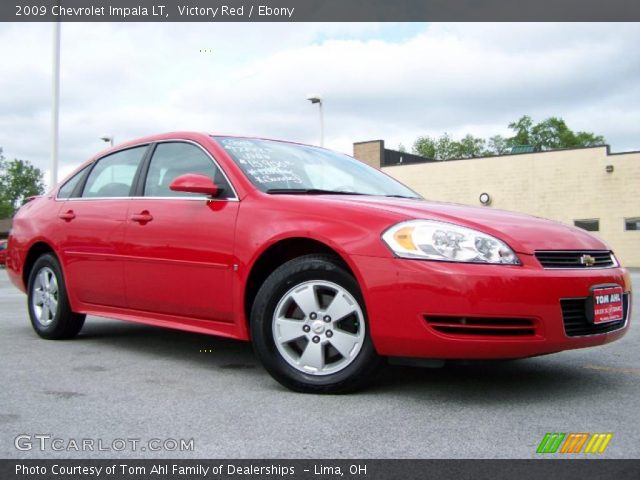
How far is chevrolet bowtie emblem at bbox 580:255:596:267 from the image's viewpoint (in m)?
3.67

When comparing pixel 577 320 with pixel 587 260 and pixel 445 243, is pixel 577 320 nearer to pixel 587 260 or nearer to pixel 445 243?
pixel 587 260

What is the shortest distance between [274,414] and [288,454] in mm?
585

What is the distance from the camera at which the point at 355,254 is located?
3525 millimetres

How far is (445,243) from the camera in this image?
3408 mm

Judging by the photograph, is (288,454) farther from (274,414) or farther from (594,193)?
(594,193)

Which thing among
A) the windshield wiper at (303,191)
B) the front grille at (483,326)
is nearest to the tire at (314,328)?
the front grille at (483,326)

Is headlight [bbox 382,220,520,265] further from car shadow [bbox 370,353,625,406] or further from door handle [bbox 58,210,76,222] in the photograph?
door handle [bbox 58,210,76,222]

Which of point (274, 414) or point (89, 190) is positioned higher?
point (89, 190)

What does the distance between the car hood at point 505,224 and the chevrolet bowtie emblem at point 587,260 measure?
2.1 inches

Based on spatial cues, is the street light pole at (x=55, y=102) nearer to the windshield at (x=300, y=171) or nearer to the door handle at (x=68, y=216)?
the door handle at (x=68, y=216)

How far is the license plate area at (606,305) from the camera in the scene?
11.6ft

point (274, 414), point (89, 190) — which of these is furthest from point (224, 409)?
point (89, 190)

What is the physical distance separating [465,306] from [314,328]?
80 centimetres
